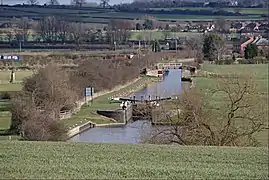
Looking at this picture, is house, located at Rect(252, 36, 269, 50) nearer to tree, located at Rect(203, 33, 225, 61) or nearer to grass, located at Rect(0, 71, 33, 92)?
tree, located at Rect(203, 33, 225, 61)

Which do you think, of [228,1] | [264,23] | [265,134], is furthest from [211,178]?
[228,1]

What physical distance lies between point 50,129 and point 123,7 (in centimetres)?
4761

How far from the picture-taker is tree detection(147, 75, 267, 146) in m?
6.49

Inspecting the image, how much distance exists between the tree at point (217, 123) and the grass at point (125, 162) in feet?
8.45

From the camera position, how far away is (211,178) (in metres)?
3.00

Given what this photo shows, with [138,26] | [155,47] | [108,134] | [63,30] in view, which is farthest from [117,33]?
[108,134]

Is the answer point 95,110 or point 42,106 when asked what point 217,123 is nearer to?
point 42,106

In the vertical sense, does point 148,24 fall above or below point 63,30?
above

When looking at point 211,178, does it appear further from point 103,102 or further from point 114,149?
point 103,102

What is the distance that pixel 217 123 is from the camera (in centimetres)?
689

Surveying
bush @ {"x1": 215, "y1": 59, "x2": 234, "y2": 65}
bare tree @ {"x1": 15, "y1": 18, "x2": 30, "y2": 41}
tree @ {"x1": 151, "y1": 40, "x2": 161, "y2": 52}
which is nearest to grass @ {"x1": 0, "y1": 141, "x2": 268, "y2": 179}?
bush @ {"x1": 215, "y1": 59, "x2": 234, "y2": 65}

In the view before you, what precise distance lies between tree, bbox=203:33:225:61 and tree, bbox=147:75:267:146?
27510mm

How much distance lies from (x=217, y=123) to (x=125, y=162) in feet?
12.1

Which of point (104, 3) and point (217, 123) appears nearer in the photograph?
point (217, 123)
